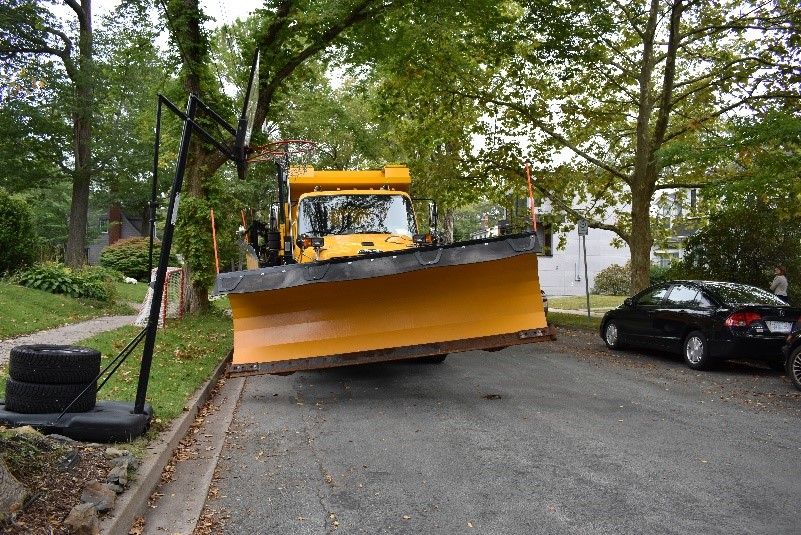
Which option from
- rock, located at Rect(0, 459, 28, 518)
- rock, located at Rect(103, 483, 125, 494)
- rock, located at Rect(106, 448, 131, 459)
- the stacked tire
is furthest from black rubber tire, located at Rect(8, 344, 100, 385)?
rock, located at Rect(0, 459, 28, 518)

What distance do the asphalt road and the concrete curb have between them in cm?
47

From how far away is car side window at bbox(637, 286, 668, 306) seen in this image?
13.6 meters

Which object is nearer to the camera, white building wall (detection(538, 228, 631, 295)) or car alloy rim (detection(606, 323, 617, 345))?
car alloy rim (detection(606, 323, 617, 345))

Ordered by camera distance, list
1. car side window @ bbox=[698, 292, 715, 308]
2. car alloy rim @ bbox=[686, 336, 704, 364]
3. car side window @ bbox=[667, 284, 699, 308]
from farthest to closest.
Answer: car side window @ bbox=[667, 284, 699, 308], car side window @ bbox=[698, 292, 715, 308], car alloy rim @ bbox=[686, 336, 704, 364]

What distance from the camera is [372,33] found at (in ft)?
60.4

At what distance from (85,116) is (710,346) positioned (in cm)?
2553

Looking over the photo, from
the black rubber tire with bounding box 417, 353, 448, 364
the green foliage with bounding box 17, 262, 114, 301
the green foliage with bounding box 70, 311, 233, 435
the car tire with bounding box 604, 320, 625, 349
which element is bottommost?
the car tire with bounding box 604, 320, 625, 349

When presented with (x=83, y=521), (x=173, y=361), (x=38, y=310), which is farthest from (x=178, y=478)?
(x=38, y=310)

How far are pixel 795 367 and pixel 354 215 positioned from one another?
6.61 meters

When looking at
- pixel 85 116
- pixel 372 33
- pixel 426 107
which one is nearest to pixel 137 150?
pixel 85 116

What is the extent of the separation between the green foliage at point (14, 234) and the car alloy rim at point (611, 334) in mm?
15797

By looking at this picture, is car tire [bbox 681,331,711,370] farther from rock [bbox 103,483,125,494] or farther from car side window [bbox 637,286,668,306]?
rock [bbox 103,483,125,494]

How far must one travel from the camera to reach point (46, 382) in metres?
5.86

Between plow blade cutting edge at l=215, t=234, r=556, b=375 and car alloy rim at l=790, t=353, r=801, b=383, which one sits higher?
plow blade cutting edge at l=215, t=234, r=556, b=375
